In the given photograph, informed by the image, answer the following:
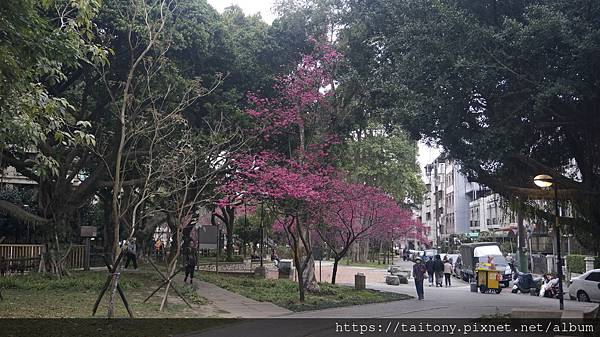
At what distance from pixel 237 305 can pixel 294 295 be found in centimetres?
347

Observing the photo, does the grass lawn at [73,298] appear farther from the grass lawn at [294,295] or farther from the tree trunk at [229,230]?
the tree trunk at [229,230]

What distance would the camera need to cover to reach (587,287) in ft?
74.1

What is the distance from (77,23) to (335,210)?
16152mm

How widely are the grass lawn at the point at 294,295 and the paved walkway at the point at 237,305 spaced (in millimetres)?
478

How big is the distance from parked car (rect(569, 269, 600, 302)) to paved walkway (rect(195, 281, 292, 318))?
45.2 ft

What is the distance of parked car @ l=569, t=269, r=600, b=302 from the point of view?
72.6ft

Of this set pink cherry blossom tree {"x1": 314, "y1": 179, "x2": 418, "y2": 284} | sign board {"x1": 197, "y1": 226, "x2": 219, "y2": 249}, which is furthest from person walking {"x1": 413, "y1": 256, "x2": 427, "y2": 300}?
sign board {"x1": 197, "y1": 226, "x2": 219, "y2": 249}

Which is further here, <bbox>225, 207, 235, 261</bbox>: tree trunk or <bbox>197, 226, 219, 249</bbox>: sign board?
<bbox>225, 207, 235, 261</bbox>: tree trunk

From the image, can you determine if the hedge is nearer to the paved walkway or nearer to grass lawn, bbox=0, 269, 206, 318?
the paved walkway

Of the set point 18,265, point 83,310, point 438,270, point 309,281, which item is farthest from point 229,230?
point 83,310

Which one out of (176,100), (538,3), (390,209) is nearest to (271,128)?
(176,100)

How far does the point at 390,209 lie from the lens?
3497 cm

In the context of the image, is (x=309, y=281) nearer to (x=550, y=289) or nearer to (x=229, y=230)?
(x=550, y=289)

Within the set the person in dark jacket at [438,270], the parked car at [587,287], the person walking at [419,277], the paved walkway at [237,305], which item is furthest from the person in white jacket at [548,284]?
the paved walkway at [237,305]
